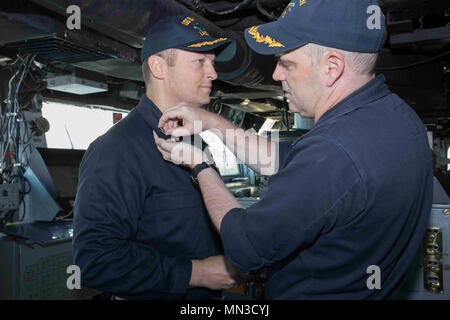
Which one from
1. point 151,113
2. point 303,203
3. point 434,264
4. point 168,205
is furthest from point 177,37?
point 434,264

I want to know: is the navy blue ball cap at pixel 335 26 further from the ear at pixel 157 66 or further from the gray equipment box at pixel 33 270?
the gray equipment box at pixel 33 270

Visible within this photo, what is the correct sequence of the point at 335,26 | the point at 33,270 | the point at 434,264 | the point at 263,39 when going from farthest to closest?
the point at 33,270, the point at 434,264, the point at 263,39, the point at 335,26

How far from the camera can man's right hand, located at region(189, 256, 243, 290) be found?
1407 millimetres

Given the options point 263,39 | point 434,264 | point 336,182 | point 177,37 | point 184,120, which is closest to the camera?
point 336,182

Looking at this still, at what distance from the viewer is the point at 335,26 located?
104 centimetres

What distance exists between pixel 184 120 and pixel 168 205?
0.35 m

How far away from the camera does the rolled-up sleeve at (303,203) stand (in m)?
0.90

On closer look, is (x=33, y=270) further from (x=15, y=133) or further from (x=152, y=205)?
(x=152, y=205)

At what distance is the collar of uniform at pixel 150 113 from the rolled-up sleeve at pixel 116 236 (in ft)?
0.65

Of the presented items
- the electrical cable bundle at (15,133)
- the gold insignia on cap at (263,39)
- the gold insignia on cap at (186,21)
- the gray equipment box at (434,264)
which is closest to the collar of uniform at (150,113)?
the gold insignia on cap at (186,21)

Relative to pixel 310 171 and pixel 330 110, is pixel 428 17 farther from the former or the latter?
pixel 310 171

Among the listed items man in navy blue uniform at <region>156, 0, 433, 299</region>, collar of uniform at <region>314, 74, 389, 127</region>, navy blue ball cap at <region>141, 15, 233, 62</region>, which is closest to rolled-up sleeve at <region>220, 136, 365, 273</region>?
man in navy blue uniform at <region>156, 0, 433, 299</region>

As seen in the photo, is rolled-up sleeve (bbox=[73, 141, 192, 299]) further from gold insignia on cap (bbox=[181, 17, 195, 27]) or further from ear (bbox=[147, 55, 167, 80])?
gold insignia on cap (bbox=[181, 17, 195, 27])
